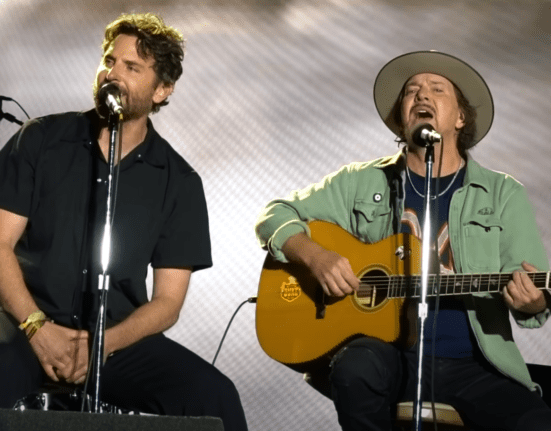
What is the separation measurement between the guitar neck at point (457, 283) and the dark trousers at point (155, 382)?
71 cm

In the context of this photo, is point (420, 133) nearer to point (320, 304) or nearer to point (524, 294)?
point (524, 294)

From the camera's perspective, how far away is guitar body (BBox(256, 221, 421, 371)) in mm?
3104

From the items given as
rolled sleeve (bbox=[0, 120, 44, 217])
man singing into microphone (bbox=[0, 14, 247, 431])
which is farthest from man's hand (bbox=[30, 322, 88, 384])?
rolled sleeve (bbox=[0, 120, 44, 217])

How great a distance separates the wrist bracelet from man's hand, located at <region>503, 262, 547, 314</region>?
1587 millimetres

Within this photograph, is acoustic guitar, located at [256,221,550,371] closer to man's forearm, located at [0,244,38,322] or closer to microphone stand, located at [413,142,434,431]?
microphone stand, located at [413,142,434,431]

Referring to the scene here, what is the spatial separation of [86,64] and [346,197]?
177cm

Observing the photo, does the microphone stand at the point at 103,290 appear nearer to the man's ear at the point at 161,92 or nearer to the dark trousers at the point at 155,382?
the dark trousers at the point at 155,382

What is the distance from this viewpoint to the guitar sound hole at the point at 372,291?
3133 millimetres

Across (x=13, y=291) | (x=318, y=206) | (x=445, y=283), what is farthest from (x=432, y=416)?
(x=13, y=291)

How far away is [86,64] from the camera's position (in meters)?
4.44

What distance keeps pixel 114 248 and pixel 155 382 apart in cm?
56

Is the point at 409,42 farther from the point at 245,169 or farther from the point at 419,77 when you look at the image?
the point at 245,169

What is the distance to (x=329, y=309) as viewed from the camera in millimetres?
3154

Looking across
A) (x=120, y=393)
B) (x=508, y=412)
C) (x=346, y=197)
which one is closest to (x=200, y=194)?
(x=346, y=197)
